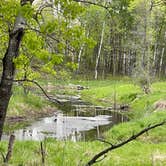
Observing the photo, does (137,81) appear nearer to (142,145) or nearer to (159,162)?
(142,145)

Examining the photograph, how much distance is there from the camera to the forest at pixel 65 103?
9422 mm

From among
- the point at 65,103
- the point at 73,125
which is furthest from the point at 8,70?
the point at 65,103

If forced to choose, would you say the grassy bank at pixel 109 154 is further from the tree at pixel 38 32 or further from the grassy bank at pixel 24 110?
the grassy bank at pixel 24 110

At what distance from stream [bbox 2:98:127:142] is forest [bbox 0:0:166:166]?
48 mm

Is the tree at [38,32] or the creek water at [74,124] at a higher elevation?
the tree at [38,32]

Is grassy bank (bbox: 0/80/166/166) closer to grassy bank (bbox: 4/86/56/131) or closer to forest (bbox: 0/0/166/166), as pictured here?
forest (bbox: 0/0/166/166)

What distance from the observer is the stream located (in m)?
21.0

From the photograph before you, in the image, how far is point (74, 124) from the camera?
1005 inches

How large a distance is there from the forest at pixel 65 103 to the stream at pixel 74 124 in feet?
0.16

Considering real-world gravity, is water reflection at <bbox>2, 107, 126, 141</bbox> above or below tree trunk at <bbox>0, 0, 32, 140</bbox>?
below

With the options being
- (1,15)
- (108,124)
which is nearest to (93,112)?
(108,124)

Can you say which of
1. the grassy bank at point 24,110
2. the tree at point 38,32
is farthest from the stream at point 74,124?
the tree at point 38,32

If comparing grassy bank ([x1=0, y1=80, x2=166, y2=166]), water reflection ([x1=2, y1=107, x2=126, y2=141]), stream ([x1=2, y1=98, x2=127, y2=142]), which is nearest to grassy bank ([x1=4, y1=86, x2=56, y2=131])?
stream ([x1=2, y1=98, x2=127, y2=142])

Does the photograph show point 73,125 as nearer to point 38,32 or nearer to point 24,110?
point 24,110
